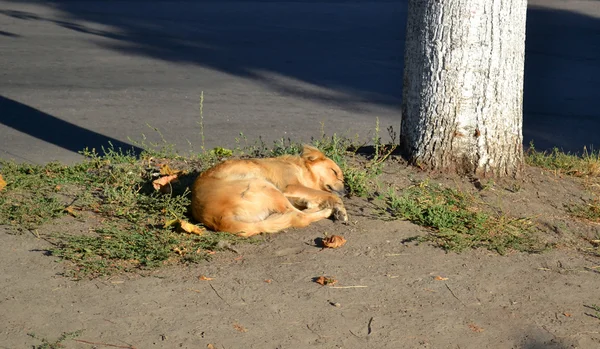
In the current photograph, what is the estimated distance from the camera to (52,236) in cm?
559

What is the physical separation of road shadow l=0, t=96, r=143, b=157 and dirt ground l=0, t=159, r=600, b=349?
303 cm

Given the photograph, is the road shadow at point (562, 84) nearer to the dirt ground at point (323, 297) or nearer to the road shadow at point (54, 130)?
the dirt ground at point (323, 297)

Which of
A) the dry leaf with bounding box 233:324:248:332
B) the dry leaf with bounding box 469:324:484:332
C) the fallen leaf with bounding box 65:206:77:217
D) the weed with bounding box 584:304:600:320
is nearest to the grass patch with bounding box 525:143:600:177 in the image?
the weed with bounding box 584:304:600:320

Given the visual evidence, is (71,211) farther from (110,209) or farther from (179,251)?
(179,251)

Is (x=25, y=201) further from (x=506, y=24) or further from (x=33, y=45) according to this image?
(x=33, y=45)

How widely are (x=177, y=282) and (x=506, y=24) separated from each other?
3.33m

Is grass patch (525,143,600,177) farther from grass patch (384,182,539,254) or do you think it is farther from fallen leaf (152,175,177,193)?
fallen leaf (152,175,177,193)

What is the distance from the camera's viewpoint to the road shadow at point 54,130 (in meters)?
8.70

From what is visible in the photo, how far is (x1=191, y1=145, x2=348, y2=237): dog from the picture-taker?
5.56 meters

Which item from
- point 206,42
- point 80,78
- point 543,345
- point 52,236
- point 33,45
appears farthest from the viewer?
point 206,42

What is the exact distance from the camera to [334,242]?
552 centimetres

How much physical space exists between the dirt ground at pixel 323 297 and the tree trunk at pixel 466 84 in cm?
98

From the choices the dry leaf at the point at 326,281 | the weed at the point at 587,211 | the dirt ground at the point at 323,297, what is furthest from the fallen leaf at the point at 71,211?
the weed at the point at 587,211

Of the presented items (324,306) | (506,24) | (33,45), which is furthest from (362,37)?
(324,306)
